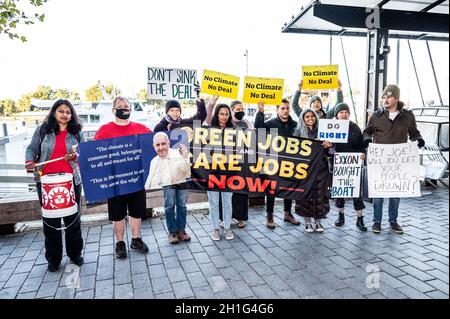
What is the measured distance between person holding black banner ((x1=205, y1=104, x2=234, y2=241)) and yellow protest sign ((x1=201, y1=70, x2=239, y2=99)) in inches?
19.6

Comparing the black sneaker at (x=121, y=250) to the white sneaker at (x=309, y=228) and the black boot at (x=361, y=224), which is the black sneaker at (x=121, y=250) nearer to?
the white sneaker at (x=309, y=228)

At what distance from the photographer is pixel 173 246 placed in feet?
13.8

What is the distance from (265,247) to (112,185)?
79.7 inches

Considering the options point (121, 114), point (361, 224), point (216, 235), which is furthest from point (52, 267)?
point (361, 224)

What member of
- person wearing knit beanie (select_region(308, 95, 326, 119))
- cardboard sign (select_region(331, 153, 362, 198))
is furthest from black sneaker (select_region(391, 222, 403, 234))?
person wearing knit beanie (select_region(308, 95, 326, 119))

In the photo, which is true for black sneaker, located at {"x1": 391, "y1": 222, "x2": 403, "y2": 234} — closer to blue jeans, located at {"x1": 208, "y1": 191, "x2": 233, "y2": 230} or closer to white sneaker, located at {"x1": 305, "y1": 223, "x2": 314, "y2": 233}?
white sneaker, located at {"x1": 305, "y1": 223, "x2": 314, "y2": 233}

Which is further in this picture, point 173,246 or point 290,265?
point 173,246

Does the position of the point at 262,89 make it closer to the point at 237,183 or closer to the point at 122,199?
the point at 237,183

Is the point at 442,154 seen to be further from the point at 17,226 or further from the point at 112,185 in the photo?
the point at 17,226

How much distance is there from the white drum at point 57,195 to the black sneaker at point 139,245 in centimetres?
87

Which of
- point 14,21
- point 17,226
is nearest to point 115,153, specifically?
point 14,21

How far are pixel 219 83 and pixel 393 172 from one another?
2.74 metres

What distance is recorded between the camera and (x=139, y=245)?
13.3 feet

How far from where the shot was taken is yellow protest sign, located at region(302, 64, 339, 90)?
531 centimetres
